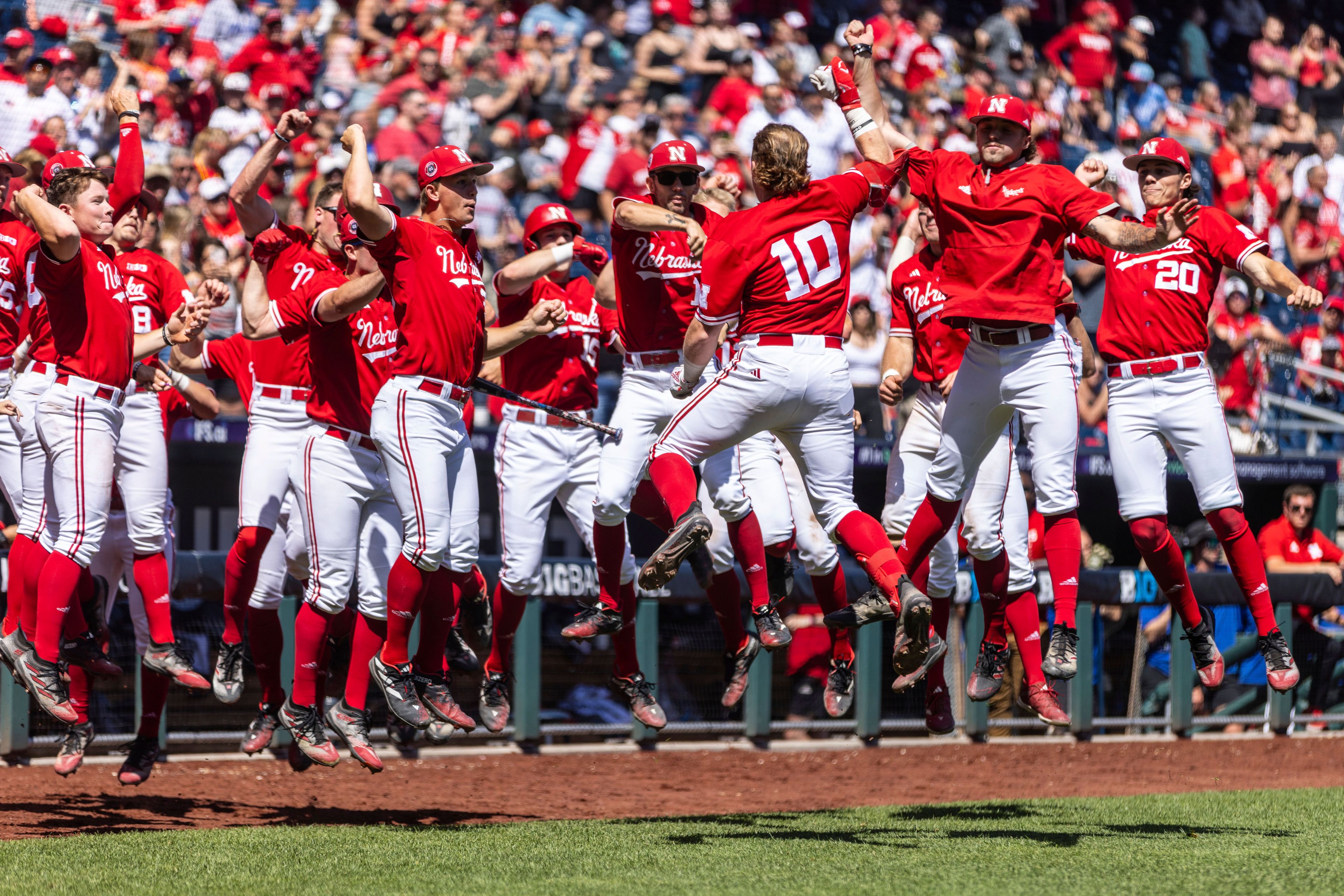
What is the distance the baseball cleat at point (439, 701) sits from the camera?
748cm

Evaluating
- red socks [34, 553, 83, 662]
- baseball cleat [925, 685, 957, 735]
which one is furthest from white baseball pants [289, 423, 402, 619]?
baseball cleat [925, 685, 957, 735]

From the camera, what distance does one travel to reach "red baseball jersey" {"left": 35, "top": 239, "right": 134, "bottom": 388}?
7.45 metres

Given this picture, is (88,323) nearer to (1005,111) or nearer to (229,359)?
(229,359)

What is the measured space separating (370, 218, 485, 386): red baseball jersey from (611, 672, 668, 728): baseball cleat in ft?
6.62

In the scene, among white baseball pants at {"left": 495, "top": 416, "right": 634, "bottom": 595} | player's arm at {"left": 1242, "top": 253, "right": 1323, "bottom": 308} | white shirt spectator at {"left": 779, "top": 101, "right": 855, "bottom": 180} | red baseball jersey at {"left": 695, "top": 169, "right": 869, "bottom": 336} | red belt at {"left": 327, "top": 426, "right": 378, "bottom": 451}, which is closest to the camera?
red baseball jersey at {"left": 695, "top": 169, "right": 869, "bottom": 336}

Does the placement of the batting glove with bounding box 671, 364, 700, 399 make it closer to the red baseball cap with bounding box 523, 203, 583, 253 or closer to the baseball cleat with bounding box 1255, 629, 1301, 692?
the red baseball cap with bounding box 523, 203, 583, 253

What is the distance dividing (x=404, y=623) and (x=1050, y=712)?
2918 millimetres

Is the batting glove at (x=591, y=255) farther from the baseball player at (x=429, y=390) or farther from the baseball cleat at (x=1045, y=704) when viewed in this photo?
the baseball cleat at (x=1045, y=704)

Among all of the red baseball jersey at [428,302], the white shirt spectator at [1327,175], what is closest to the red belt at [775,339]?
the red baseball jersey at [428,302]

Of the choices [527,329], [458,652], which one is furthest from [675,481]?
[458,652]

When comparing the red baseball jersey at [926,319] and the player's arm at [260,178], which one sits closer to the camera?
the player's arm at [260,178]

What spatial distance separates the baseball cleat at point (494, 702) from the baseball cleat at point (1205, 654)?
3365mm

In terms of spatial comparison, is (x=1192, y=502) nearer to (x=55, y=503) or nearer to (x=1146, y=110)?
(x=1146, y=110)

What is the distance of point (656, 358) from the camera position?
26.9 ft
